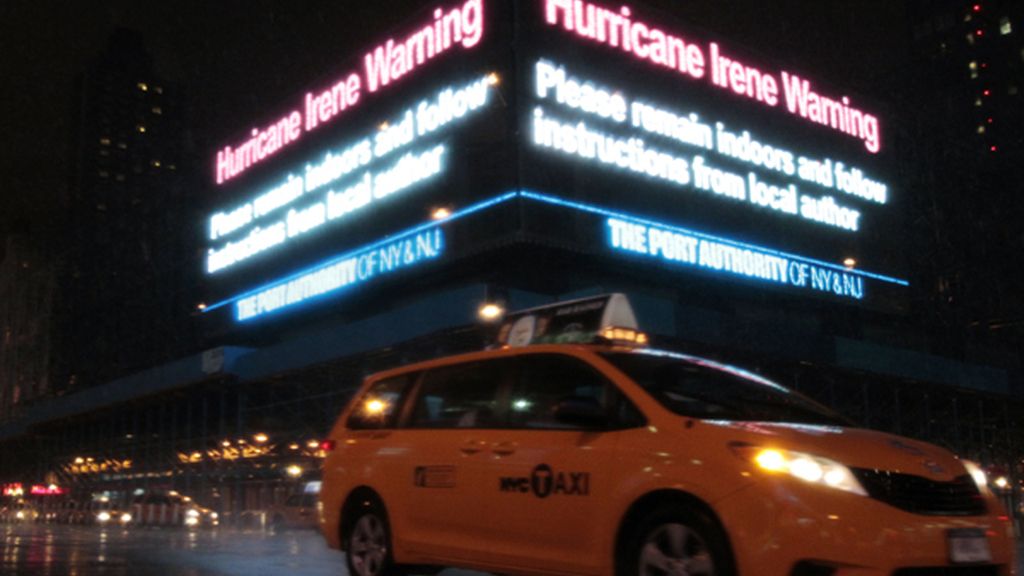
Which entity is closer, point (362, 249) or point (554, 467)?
point (554, 467)

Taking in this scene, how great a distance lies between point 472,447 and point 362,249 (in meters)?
29.2

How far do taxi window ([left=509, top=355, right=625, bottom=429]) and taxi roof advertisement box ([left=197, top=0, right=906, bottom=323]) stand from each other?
23.0 meters

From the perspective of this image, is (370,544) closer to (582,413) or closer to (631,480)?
(582,413)

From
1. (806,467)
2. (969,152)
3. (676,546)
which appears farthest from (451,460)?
(969,152)

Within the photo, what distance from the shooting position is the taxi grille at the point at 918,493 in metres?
5.46

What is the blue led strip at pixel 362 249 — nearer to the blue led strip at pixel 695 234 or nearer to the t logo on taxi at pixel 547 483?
the blue led strip at pixel 695 234

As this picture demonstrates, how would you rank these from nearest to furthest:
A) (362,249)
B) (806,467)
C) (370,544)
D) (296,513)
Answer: (806,467) → (370,544) → (296,513) → (362,249)

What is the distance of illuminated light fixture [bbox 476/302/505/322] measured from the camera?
2852 centimetres

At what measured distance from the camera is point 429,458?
7.50 metres

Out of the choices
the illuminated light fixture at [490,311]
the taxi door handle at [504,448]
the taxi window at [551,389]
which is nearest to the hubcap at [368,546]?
the taxi door handle at [504,448]

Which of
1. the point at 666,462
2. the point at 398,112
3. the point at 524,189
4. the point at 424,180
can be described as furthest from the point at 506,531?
the point at 398,112

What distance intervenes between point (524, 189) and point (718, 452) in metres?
24.7

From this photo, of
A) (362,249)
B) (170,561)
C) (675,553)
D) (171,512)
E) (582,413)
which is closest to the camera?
(675,553)

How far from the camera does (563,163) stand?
1236 inches
